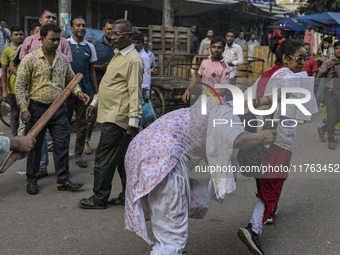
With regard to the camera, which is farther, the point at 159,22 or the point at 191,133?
the point at 159,22

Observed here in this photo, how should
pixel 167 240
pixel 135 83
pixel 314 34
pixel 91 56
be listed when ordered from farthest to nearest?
pixel 314 34 → pixel 91 56 → pixel 135 83 → pixel 167 240

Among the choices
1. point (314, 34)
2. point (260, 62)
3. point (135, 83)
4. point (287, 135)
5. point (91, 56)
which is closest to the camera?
point (287, 135)

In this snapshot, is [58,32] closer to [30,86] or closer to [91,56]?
[30,86]

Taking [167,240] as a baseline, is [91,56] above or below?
above

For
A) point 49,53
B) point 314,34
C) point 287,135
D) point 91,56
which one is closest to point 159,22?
point 314,34

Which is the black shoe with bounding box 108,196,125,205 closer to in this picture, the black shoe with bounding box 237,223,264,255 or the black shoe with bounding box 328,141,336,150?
the black shoe with bounding box 237,223,264,255

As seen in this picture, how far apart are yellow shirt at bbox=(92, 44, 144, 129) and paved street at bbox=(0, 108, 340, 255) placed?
928mm

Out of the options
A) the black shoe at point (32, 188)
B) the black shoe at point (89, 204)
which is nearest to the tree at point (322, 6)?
the black shoe at point (32, 188)

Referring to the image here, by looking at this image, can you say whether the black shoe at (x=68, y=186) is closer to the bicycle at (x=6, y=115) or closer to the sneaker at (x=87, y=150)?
the sneaker at (x=87, y=150)

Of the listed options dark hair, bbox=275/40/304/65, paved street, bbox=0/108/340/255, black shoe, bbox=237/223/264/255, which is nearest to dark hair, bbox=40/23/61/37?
paved street, bbox=0/108/340/255

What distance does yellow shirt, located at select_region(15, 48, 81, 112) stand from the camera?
15.8ft

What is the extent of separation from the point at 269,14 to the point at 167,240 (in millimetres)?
17582

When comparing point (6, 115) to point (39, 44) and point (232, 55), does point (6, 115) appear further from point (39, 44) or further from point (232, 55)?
point (232, 55)

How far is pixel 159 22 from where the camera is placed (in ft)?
59.0
